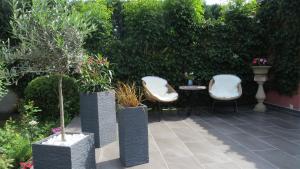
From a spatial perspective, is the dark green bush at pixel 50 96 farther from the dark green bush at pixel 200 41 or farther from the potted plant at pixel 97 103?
the potted plant at pixel 97 103

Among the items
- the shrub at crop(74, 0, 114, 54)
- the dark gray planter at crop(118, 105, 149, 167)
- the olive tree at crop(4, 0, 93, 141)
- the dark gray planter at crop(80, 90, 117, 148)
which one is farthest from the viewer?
the shrub at crop(74, 0, 114, 54)

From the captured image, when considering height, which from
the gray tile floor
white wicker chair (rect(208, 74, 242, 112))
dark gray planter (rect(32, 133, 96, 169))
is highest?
white wicker chair (rect(208, 74, 242, 112))

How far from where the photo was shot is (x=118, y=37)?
684 cm

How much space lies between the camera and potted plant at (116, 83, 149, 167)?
3.28 metres

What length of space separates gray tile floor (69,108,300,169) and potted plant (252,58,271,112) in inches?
15.6

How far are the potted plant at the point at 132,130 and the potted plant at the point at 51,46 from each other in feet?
2.18

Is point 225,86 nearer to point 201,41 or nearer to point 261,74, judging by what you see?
point 261,74

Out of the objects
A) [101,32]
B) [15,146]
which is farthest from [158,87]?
[15,146]

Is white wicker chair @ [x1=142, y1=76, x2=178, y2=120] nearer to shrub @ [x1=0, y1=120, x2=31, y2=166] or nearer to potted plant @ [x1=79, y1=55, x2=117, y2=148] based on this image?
potted plant @ [x1=79, y1=55, x2=117, y2=148]

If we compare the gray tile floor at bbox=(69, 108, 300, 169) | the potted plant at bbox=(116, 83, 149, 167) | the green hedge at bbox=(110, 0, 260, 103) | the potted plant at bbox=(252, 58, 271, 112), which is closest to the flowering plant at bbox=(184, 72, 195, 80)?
the green hedge at bbox=(110, 0, 260, 103)

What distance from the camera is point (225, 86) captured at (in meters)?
6.52

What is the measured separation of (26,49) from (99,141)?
1889 millimetres

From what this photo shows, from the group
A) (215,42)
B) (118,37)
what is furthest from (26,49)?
(215,42)

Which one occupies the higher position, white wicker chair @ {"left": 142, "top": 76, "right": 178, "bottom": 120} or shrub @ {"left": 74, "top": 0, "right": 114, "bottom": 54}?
shrub @ {"left": 74, "top": 0, "right": 114, "bottom": 54}
